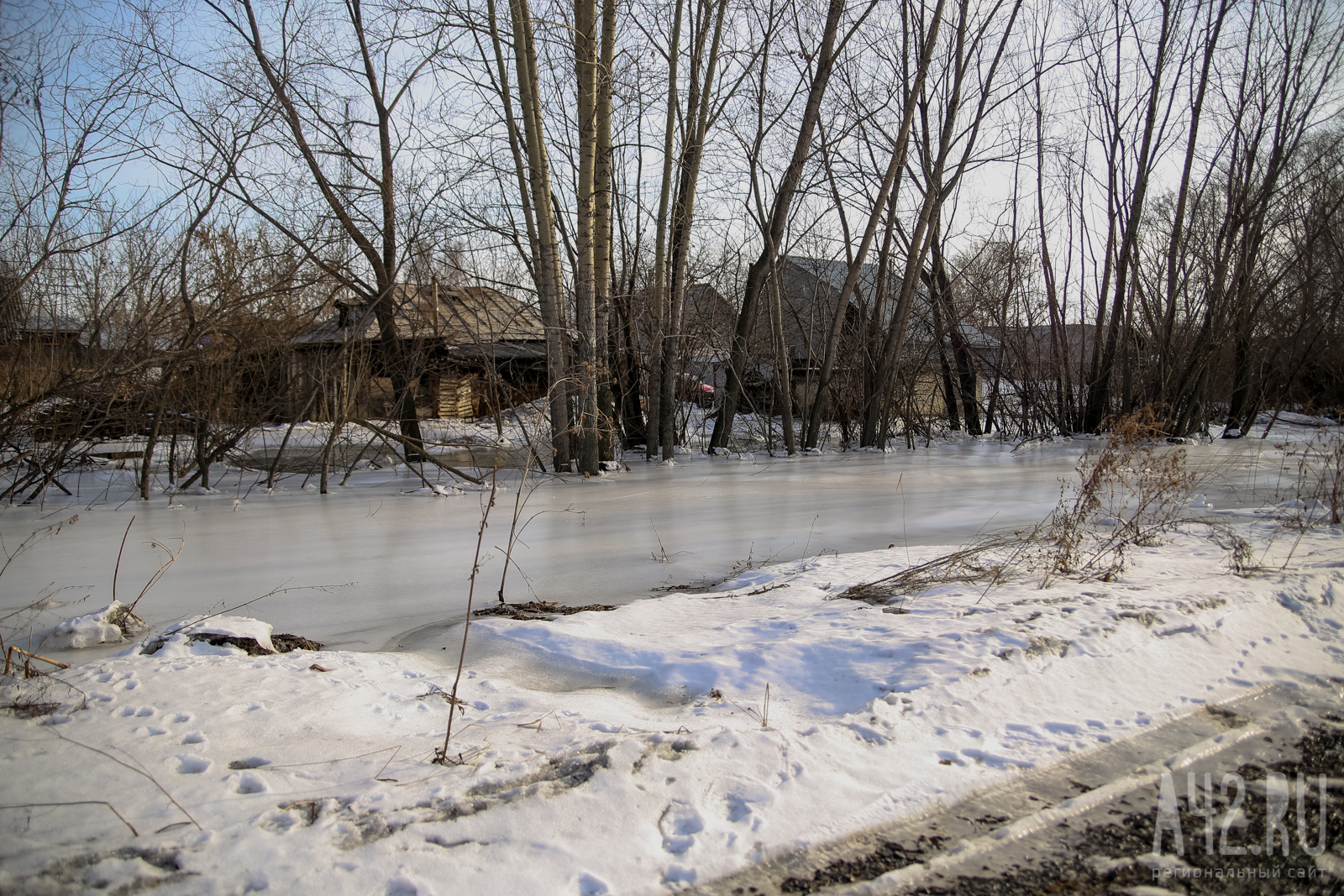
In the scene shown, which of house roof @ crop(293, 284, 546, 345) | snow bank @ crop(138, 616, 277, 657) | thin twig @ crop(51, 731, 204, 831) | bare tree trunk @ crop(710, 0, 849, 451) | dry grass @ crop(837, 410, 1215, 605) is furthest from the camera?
bare tree trunk @ crop(710, 0, 849, 451)

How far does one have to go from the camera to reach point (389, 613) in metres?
3.38

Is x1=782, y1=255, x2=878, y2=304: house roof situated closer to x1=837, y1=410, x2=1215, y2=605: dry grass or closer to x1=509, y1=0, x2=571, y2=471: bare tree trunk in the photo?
x1=509, y1=0, x2=571, y2=471: bare tree trunk

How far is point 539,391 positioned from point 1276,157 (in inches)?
503

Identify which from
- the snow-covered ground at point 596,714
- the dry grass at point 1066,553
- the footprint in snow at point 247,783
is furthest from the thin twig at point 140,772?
the dry grass at point 1066,553

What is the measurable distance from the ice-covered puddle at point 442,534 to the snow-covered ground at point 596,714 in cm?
5

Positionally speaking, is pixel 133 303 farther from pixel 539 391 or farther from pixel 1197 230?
pixel 1197 230

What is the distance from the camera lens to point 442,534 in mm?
5160

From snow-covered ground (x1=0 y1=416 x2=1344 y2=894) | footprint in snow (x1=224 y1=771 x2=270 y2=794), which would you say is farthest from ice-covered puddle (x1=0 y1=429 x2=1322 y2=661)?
footprint in snow (x1=224 y1=771 x2=270 y2=794)

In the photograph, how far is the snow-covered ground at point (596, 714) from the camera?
58.0 inches

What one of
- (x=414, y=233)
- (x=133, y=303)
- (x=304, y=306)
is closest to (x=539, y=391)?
(x=414, y=233)

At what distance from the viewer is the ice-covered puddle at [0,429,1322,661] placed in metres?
3.56

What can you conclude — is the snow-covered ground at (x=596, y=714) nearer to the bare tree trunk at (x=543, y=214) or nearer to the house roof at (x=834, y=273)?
the bare tree trunk at (x=543, y=214)

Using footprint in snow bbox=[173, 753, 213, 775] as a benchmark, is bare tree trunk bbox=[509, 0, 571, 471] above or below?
above

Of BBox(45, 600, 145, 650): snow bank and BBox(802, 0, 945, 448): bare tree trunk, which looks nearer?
BBox(45, 600, 145, 650): snow bank
